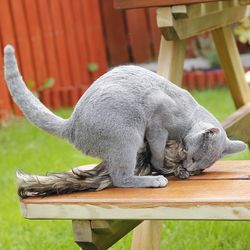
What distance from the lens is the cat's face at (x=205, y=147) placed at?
7.48ft

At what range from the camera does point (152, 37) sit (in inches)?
401

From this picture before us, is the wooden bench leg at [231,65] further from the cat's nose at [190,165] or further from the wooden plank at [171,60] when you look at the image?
the cat's nose at [190,165]

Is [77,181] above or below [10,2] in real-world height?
below

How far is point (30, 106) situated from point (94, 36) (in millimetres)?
6554

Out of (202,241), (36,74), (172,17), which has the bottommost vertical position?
(202,241)

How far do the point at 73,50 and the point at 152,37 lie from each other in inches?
82.4

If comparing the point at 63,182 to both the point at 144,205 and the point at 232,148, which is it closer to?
the point at 144,205

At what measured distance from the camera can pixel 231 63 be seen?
3783mm

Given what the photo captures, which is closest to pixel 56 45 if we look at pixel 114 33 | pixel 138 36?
pixel 114 33

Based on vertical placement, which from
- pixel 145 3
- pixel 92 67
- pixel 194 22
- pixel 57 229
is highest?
pixel 145 3

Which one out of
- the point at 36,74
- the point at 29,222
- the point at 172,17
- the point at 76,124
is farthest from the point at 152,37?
the point at 76,124

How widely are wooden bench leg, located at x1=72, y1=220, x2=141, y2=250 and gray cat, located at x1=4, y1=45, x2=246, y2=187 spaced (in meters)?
0.14

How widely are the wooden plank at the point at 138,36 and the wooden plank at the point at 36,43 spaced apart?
2376 millimetres

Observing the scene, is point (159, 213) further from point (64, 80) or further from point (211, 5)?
point (64, 80)
